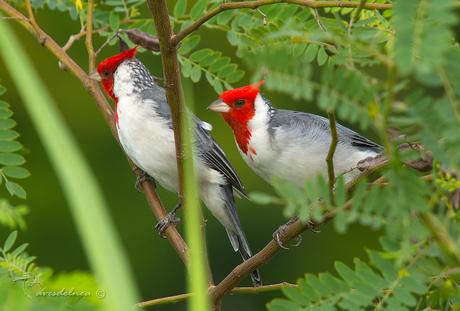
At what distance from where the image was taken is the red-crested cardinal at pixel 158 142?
3.79m

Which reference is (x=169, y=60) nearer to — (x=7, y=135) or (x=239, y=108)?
(x=7, y=135)

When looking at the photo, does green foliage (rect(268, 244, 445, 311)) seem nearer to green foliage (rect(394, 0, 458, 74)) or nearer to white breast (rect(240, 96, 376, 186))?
green foliage (rect(394, 0, 458, 74))

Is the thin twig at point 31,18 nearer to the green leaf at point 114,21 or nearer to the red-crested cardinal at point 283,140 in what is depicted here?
the green leaf at point 114,21

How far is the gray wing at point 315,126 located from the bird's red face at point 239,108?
106mm

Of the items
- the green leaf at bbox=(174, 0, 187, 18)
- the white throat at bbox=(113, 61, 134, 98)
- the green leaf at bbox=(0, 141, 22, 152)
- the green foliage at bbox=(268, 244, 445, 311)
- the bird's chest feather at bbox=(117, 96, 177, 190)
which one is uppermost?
the green leaf at bbox=(174, 0, 187, 18)

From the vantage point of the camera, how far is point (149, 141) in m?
3.80

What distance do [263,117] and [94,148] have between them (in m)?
6.16

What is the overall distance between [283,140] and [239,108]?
0.90 ft

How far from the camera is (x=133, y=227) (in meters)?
9.59

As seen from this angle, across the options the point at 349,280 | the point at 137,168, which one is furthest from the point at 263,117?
the point at 349,280

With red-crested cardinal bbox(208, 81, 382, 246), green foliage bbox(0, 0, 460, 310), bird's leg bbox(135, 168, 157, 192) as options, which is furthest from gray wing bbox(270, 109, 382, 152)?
green foliage bbox(0, 0, 460, 310)

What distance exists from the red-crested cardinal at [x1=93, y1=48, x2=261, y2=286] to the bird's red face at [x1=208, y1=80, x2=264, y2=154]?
0.10 metres

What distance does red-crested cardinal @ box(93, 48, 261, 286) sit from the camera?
379cm

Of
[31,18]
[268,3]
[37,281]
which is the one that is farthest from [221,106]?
[37,281]
